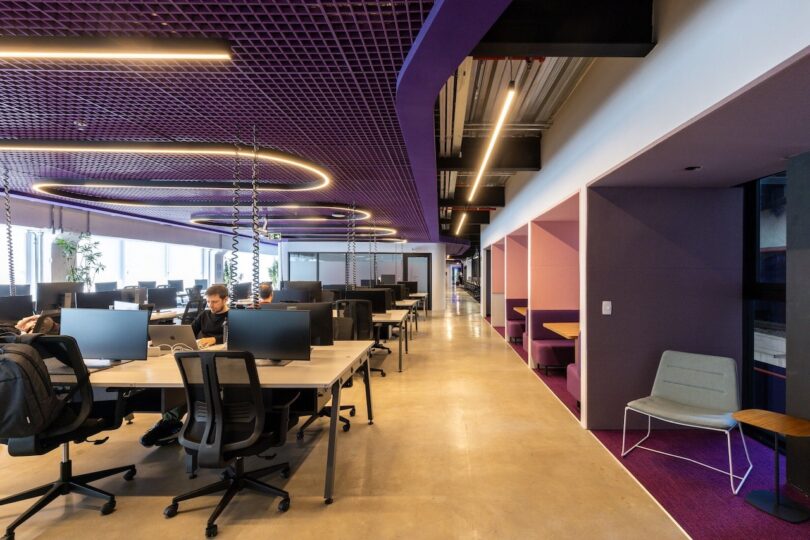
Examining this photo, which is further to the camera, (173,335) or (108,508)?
(173,335)

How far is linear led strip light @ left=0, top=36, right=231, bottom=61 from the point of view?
221 centimetres

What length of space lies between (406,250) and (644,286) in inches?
480

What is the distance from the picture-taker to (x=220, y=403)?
2.29 metres

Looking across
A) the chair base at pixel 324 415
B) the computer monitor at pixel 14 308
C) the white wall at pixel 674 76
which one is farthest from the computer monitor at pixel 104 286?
the white wall at pixel 674 76

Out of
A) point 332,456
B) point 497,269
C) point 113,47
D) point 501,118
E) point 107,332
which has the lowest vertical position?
point 332,456

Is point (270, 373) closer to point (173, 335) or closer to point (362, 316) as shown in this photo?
point (173, 335)

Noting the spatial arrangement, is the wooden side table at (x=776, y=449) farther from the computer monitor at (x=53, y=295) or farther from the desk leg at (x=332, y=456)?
the computer monitor at (x=53, y=295)

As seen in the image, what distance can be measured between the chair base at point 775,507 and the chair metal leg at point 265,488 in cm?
312

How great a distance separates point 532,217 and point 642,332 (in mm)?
2709

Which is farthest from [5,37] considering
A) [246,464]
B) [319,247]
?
[319,247]

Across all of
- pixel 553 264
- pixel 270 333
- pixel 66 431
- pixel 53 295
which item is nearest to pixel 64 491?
pixel 66 431

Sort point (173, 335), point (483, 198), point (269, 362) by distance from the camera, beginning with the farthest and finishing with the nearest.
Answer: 1. point (483, 198)
2. point (173, 335)
3. point (269, 362)

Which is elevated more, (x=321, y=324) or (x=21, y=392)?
(x=321, y=324)

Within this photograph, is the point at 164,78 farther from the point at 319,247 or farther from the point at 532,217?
the point at 319,247
